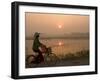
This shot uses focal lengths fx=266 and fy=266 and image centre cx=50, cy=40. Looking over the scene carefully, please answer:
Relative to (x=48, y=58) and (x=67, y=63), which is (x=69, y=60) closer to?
(x=67, y=63)

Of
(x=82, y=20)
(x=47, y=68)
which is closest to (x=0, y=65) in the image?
(x=47, y=68)

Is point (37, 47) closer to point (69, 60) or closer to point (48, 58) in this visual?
point (48, 58)

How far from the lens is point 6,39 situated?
1.51 m

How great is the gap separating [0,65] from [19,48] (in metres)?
0.14

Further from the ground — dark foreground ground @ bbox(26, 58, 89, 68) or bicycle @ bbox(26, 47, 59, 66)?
bicycle @ bbox(26, 47, 59, 66)

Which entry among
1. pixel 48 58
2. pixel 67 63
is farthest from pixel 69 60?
pixel 48 58

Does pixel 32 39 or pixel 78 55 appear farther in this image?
pixel 78 55

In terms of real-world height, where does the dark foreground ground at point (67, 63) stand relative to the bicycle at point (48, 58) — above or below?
below

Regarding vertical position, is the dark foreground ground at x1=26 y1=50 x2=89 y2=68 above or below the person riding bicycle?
below

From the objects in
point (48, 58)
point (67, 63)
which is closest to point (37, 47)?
point (48, 58)

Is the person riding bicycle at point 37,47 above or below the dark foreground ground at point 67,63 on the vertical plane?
above

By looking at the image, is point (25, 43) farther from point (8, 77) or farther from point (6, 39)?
point (8, 77)

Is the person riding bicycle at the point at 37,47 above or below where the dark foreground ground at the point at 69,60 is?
above

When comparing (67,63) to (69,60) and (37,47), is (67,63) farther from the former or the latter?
(37,47)
